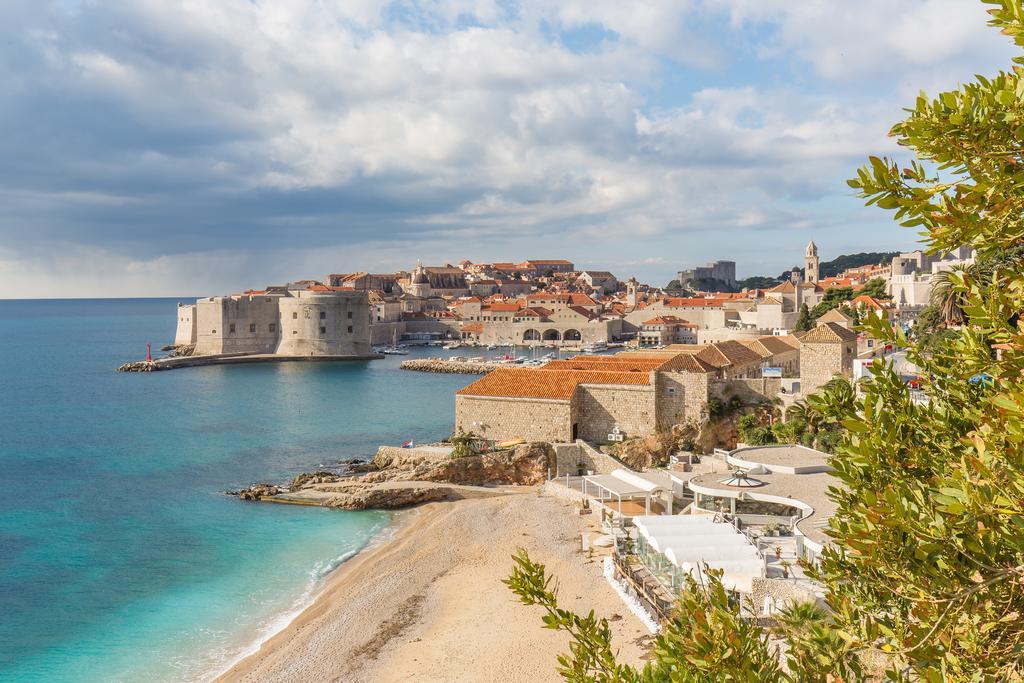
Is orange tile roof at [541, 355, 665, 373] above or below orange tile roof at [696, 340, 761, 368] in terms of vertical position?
below

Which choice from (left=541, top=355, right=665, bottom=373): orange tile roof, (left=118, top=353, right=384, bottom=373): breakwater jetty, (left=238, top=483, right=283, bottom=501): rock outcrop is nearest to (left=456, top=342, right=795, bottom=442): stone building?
(left=541, top=355, right=665, bottom=373): orange tile roof

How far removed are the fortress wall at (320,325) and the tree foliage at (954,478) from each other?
59083mm

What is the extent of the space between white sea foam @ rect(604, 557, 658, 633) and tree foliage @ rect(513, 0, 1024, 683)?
708cm

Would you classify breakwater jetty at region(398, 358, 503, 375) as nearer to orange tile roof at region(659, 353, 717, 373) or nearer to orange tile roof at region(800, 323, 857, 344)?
orange tile roof at region(659, 353, 717, 373)

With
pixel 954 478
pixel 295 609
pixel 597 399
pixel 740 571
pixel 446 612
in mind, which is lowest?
pixel 295 609

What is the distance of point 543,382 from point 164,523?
10.1 m

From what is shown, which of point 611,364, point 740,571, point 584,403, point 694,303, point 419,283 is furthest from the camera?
point 419,283

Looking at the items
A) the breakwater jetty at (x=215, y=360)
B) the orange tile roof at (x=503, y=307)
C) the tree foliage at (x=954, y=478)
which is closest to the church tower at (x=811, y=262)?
the orange tile roof at (x=503, y=307)

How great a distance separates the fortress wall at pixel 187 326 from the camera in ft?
210

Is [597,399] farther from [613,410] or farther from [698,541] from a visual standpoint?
[698,541]

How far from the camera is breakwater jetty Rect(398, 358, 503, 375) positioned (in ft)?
173

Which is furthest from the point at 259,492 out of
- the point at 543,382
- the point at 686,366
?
the point at 686,366

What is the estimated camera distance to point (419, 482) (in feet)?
62.8

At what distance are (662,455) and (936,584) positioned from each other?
17.1 m
